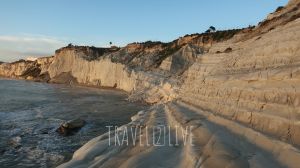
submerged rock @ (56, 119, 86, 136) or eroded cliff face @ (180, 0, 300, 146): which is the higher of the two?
eroded cliff face @ (180, 0, 300, 146)

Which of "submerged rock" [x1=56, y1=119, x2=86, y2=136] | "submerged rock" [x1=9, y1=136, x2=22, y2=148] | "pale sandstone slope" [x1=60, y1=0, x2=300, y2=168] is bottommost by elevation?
"submerged rock" [x1=9, y1=136, x2=22, y2=148]

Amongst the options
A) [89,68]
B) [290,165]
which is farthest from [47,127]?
[89,68]

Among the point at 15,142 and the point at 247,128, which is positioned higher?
the point at 247,128

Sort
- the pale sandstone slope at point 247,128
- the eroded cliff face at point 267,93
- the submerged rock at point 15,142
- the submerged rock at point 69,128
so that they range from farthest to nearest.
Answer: the submerged rock at point 69,128, the submerged rock at point 15,142, the eroded cliff face at point 267,93, the pale sandstone slope at point 247,128

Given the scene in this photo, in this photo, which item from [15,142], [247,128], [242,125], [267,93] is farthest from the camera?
[15,142]

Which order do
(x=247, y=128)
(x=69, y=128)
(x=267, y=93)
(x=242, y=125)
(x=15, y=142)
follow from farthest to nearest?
(x=69, y=128) < (x=15, y=142) < (x=267, y=93) < (x=242, y=125) < (x=247, y=128)

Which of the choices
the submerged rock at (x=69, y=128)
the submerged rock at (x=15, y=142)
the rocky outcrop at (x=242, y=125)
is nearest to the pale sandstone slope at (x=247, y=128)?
the rocky outcrop at (x=242, y=125)

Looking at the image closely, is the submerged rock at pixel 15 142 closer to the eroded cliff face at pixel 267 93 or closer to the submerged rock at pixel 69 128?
the submerged rock at pixel 69 128

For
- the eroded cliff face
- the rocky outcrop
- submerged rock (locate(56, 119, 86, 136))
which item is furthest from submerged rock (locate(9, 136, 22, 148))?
the eroded cliff face

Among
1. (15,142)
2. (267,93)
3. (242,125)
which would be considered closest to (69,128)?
(15,142)

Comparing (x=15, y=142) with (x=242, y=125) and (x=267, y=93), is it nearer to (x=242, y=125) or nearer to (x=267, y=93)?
(x=242, y=125)

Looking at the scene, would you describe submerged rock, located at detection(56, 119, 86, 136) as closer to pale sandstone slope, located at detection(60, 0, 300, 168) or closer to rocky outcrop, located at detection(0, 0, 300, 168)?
rocky outcrop, located at detection(0, 0, 300, 168)

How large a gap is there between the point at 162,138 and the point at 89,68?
71.6 m

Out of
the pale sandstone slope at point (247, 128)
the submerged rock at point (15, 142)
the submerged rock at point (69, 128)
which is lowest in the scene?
the submerged rock at point (15, 142)
